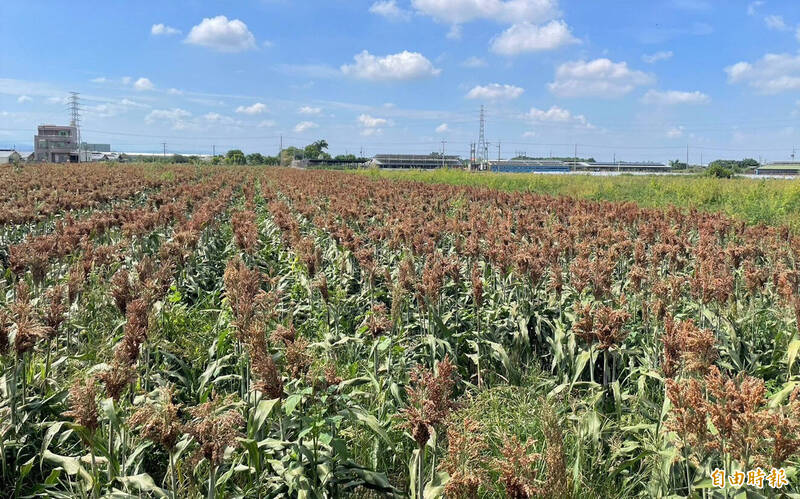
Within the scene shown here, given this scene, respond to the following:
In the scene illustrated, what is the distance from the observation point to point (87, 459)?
2.95m

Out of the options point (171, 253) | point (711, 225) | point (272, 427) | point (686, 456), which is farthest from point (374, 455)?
point (711, 225)

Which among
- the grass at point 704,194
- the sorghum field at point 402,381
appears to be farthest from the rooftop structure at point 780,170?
the sorghum field at point 402,381

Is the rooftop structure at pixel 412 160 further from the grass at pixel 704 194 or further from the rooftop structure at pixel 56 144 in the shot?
the grass at pixel 704 194

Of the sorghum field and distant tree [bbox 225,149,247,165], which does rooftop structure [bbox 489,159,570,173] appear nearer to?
distant tree [bbox 225,149,247,165]

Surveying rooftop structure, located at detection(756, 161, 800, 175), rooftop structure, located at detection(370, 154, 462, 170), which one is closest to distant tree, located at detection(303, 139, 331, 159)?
rooftop structure, located at detection(370, 154, 462, 170)

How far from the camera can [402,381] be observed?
14.1 feet

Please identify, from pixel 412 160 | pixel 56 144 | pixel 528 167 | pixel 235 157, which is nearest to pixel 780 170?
pixel 528 167

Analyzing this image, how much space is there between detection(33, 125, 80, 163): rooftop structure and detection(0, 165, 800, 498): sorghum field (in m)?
105

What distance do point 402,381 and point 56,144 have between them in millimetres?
126417

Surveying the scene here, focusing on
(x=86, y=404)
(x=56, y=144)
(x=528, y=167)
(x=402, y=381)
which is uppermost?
(x=56, y=144)

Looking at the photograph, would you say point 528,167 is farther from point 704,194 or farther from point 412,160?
point 704,194

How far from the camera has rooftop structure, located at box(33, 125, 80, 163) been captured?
9981 cm

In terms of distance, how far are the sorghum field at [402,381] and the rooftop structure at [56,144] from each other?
344 ft

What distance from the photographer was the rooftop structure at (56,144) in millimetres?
99812
